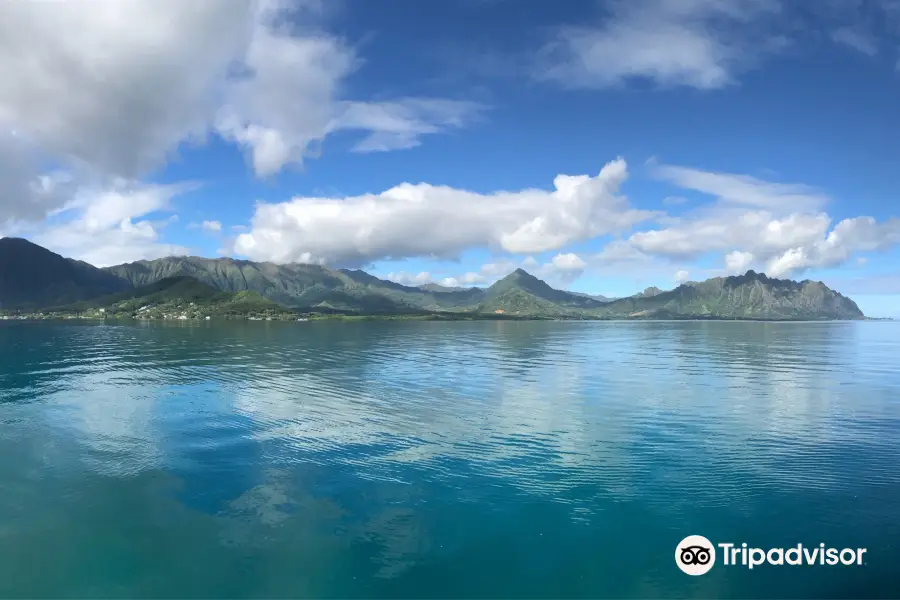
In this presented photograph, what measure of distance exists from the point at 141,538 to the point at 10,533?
709 cm

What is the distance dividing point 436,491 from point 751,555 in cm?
1679

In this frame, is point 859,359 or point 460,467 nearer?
point 460,467

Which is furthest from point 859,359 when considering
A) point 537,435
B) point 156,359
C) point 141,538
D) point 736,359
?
point 156,359

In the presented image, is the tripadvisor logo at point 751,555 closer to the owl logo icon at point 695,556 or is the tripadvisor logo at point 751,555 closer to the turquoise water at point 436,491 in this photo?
the owl logo icon at point 695,556

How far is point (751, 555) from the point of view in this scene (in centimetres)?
2419

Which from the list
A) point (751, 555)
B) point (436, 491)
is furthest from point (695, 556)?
point (436, 491)

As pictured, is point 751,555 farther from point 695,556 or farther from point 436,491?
point 436,491

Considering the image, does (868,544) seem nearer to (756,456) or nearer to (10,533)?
(756,456)

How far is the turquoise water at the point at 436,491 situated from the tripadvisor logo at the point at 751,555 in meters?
0.50

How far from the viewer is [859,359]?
11006cm

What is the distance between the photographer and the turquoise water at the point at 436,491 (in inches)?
883

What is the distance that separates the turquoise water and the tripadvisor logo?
0.50m

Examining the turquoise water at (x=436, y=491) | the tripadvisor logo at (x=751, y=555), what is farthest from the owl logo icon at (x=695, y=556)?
the turquoise water at (x=436, y=491)

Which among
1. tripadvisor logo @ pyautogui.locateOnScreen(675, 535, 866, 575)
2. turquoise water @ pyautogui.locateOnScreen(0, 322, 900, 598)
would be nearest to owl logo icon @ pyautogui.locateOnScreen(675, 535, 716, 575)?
tripadvisor logo @ pyautogui.locateOnScreen(675, 535, 866, 575)
